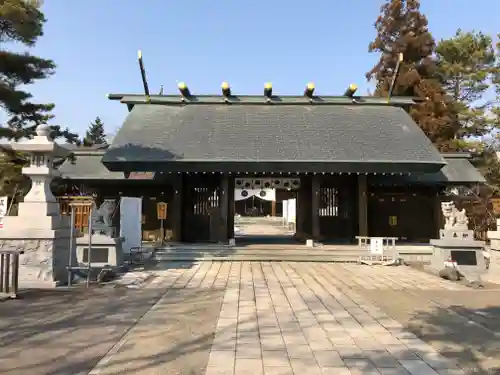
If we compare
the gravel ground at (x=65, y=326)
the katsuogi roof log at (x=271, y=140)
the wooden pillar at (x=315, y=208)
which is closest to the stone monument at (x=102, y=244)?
the katsuogi roof log at (x=271, y=140)

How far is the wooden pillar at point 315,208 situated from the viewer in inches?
620

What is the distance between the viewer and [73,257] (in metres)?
9.39

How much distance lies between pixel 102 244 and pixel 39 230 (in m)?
2.77

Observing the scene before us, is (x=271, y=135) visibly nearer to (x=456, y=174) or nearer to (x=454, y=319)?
(x=456, y=174)

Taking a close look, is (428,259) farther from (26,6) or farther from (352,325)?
(26,6)

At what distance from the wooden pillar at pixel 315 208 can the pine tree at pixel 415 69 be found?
9600 mm

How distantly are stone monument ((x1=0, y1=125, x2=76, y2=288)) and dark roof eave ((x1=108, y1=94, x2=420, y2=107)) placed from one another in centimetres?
961

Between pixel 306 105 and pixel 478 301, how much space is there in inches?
505

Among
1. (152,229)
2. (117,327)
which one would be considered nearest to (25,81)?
(152,229)

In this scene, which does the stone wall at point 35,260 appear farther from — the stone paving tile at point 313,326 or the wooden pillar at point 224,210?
the wooden pillar at point 224,210

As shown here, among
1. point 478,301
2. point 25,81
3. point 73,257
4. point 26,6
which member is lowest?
point 478,301

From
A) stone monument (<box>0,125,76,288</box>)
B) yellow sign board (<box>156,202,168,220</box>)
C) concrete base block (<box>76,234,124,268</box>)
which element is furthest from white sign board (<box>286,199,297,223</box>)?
stone monument (<box>0,125,76,288</box>)

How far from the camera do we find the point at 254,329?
558 centimetres

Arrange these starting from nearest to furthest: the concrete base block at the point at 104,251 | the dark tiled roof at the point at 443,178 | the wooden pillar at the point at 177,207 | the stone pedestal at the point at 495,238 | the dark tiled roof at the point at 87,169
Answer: the stone pedestal at the point at 495,238 < the concrete base block at the point at 104,251 < the wooden pillar at the point at 177,207 < the dark tiled roof at the point at 87,169 < the dark tiled roof at the point at 443,178
